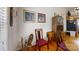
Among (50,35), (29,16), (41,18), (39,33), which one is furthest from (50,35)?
(29,16)

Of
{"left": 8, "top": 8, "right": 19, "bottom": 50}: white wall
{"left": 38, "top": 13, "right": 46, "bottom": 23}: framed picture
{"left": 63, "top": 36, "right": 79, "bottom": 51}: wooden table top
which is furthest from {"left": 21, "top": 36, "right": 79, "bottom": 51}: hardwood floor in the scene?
{"left": 38, "top": 13, "right": 46, "bottom": 23}: framed picture

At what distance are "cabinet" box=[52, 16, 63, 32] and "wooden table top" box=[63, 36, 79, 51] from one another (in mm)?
151

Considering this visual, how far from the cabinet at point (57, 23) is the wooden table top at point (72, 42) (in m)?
0.15

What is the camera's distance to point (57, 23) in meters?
2.10

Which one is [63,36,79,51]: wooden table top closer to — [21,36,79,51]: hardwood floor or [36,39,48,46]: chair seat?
[21,36,79,51]: hardwood floor

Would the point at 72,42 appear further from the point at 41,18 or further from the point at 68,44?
the point at 41,18

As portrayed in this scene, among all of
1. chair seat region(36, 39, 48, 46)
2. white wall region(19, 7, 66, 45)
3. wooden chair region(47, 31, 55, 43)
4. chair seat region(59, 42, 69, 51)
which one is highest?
white wall region(19, 7, 66, 45)

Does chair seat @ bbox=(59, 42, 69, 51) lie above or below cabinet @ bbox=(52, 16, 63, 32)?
below

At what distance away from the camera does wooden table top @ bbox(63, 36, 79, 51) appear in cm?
206

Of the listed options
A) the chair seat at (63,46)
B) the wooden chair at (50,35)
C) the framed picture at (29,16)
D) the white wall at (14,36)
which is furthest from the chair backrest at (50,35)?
the white wall at (14,36)

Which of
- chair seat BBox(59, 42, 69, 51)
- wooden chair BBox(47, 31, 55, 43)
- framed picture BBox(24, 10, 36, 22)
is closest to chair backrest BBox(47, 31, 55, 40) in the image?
wooden chair BBox(47, 31, 55, 43)
